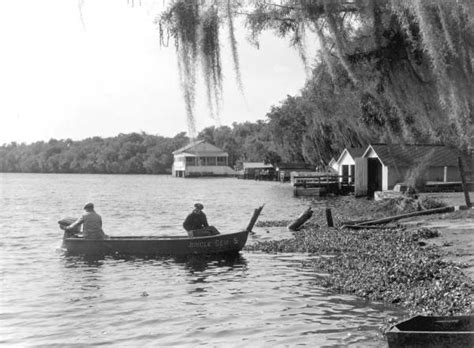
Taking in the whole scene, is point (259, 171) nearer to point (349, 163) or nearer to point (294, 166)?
point (294, 166)

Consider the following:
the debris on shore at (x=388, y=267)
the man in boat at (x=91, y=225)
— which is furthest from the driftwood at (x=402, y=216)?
the man in boat at (x=91, y=225)

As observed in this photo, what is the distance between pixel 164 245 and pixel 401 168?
3269cm

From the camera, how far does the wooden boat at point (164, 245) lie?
68.5ft

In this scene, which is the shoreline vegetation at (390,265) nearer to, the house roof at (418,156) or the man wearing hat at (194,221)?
the man wearing hat at (194,221)

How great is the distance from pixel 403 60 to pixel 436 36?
1.42m

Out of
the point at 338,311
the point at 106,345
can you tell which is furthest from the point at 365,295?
the point at 106,345

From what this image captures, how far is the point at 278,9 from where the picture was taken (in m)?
7.57

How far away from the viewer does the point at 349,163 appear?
63.8 m

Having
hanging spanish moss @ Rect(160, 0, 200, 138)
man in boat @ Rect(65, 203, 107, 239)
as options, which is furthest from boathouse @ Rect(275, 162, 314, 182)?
hanging spanish moss @ Rect(160, 0, 200, 138)

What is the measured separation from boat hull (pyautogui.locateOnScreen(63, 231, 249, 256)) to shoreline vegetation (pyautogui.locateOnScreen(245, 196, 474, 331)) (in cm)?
145

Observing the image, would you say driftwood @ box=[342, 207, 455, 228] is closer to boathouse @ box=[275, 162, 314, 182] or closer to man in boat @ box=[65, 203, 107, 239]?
man in boat @ box=[65, 203, 107, 239]

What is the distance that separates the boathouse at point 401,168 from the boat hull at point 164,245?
30086 mm

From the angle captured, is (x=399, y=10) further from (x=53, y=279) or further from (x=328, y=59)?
(x=53, y=279)

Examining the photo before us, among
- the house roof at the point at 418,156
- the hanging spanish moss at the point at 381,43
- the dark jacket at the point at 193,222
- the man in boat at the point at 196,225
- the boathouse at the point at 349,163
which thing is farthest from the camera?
the boathouse at the point at 349,163
